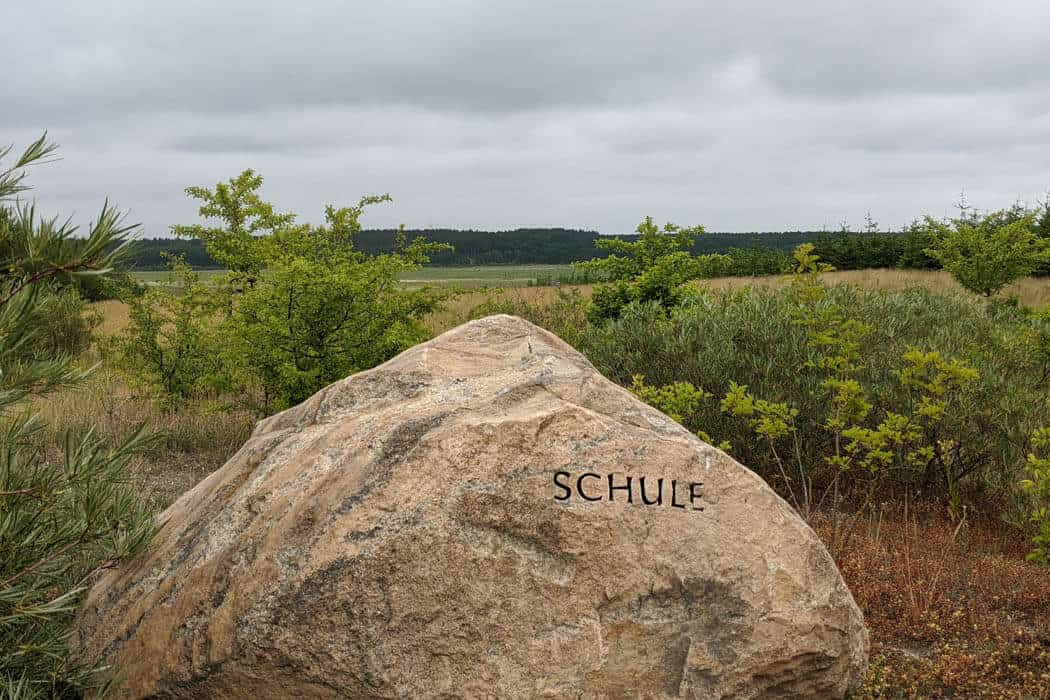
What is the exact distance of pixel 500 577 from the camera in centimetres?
367

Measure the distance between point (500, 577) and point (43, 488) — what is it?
1770mm

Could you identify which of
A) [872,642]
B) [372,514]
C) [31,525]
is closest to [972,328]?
[872,642]

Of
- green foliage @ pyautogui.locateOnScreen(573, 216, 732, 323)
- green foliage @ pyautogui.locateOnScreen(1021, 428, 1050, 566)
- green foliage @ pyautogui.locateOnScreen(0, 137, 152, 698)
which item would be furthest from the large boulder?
green foliage @ pyautogui.locateOnScreen(573, 216, 732, 323)

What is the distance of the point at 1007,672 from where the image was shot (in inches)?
207

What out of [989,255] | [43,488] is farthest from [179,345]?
[989,255]

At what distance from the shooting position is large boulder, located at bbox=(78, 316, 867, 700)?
3635 mm

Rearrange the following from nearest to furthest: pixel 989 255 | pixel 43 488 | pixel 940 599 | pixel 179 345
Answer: pixel 43 488
pixel 940 599
pixel 179 345
pixel 989 255

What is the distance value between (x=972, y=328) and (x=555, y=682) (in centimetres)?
919

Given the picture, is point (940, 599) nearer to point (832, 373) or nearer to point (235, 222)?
point (832, 373)

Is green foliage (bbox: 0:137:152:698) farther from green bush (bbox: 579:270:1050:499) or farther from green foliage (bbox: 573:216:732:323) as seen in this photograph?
green foliage (bbox: 573:216:732:323)

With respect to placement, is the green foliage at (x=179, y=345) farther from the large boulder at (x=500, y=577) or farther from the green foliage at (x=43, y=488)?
the large boulder at (x=500, y=577)

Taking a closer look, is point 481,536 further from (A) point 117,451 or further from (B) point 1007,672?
(B) point 1007,672

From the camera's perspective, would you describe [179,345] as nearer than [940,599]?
No

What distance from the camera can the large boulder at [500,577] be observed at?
363cm
